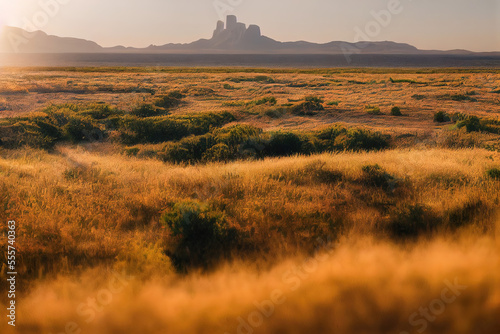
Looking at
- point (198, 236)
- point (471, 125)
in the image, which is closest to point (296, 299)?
point (198, 236)

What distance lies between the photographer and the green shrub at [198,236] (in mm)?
4598

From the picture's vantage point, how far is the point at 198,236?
5.12 metres

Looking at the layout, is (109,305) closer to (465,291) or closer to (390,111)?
(465,291)

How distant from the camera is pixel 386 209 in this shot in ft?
20.2

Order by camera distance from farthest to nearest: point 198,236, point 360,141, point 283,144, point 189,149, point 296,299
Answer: point 360,141, point 283,144, point 189,149, point 198,236, point 296,299

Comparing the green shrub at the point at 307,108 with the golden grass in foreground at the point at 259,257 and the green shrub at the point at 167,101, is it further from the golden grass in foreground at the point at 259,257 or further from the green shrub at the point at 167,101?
the golden grass in foreground at the point at 259,257

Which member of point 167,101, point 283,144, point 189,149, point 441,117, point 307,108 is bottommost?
point 189,149

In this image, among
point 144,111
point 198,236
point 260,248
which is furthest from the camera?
point 144,111

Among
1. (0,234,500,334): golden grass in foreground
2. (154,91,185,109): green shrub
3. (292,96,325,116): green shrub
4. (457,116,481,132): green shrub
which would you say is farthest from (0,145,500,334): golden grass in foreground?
(154,91,185,109): green shrub

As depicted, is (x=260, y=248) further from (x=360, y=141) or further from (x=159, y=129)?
(x=159, y=129)

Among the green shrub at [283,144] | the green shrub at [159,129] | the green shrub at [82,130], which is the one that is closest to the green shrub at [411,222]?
the green shrub at [283,144]

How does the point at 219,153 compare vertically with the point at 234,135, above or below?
below

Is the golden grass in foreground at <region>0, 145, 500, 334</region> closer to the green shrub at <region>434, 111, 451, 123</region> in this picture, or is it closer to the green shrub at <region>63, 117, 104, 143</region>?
the green shrub at <region>63, 117, 104, 143</region>

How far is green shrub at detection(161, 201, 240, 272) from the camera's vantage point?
4.60 metres
